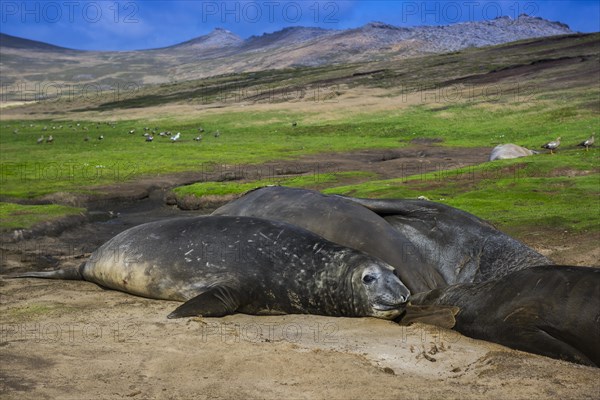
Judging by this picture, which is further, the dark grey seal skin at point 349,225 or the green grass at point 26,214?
the green grass at point 26,214

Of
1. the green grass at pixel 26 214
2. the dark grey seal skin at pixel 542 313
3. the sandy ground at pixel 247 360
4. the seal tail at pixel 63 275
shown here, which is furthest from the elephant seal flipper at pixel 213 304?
the green grass at pixel 26 214

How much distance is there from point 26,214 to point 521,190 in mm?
18943

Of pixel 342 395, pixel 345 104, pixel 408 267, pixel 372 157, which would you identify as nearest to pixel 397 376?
pixel 342 395

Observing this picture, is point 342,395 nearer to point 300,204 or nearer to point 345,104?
point 300,204

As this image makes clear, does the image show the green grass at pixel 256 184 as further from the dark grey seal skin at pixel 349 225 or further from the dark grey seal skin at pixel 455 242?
the dark grey seal skin at pixel 455 242

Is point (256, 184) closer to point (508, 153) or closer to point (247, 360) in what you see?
point (508, 153)

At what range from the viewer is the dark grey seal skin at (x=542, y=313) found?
9031 millimetres

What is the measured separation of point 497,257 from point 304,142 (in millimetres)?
55809

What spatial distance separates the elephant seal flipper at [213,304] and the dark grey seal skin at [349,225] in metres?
2.62

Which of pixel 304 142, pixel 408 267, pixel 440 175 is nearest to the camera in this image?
pixel 408 267

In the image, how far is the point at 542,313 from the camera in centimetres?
945

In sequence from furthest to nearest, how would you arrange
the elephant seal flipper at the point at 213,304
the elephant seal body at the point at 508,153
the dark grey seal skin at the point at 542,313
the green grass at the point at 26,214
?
1. the elephant seal body at the point at 508,153
2. the green grass at the point at 26,214
3. the elephant seal flipper at the point at 213,304
4. the dark grey seal skin at the point at 542,313

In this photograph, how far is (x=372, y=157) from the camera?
56.8 meters

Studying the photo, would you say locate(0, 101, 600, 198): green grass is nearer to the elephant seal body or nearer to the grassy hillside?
the grassy hillside
